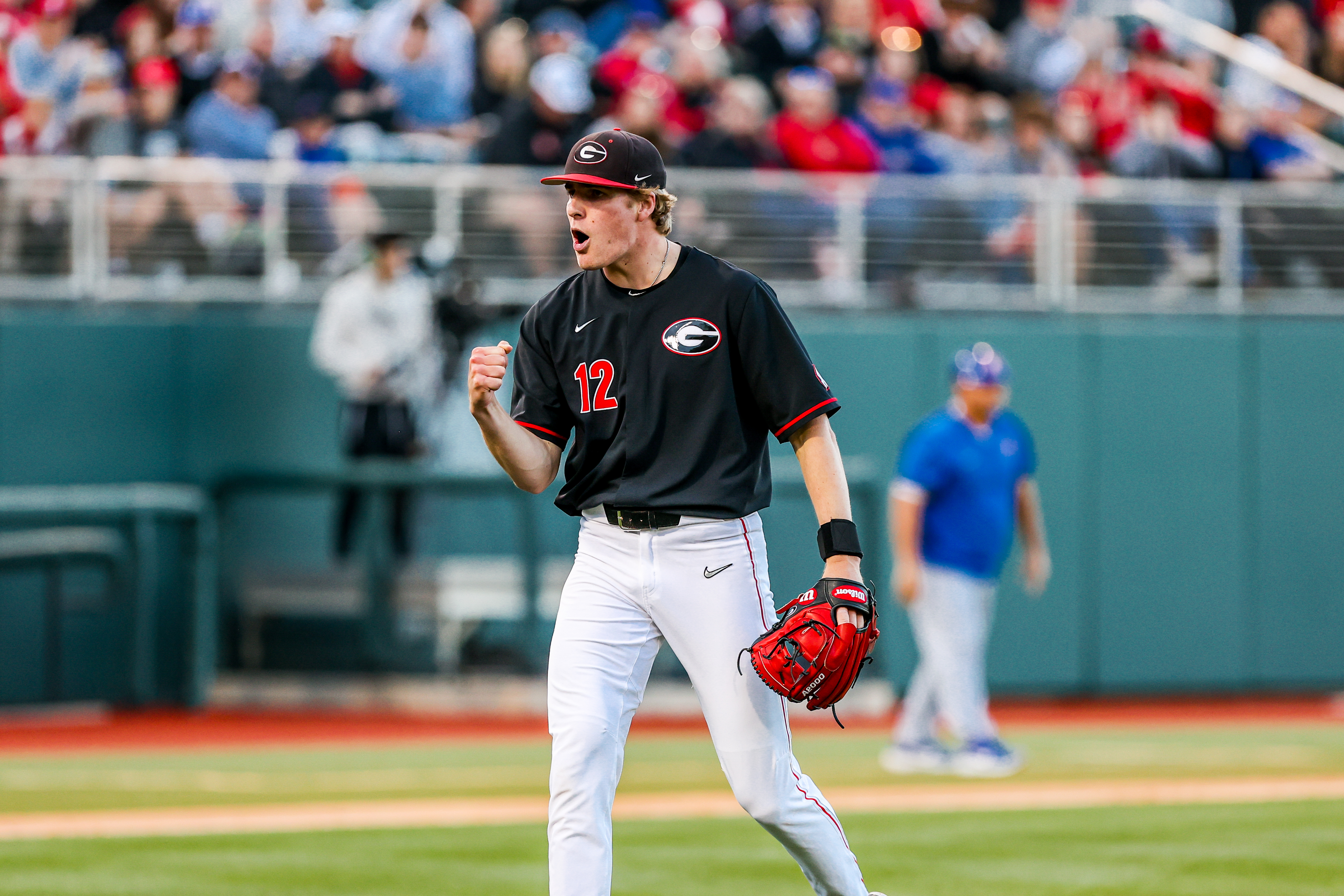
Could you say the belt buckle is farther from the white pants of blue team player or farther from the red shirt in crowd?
the red shirt in crowd

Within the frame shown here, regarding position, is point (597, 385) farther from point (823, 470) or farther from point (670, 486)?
point (823, 470)

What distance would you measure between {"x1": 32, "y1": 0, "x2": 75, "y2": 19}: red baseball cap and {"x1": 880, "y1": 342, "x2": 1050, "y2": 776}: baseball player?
759cm

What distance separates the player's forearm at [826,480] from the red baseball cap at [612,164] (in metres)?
0.75

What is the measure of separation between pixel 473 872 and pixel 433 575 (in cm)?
600

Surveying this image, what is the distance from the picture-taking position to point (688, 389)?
466cm

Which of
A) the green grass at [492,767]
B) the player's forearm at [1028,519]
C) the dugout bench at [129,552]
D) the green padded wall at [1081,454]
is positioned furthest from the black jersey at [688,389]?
the dugout bench at [129,552]

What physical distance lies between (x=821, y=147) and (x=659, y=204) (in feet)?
30.8

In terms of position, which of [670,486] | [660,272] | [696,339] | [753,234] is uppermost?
[753,234]

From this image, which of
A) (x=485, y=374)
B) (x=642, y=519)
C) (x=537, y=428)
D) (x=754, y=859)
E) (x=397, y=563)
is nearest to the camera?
(x=485, y=374)

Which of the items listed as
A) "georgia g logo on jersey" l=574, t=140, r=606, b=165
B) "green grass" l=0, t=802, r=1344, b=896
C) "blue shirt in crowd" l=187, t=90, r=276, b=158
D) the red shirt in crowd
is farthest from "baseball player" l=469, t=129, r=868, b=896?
the red shirt in crowd

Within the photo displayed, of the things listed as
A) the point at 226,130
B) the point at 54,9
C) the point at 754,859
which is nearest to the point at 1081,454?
the point at 226,130

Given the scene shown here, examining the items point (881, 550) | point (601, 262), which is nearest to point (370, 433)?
point (881, 550)

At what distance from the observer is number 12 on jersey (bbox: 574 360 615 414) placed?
4.71m

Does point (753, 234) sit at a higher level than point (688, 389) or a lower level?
higher
